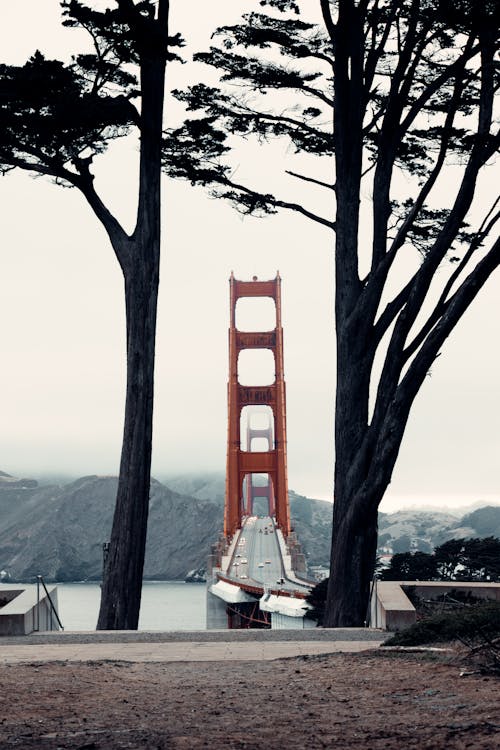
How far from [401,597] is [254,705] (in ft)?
21.2

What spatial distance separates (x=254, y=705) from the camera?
641 centimetres

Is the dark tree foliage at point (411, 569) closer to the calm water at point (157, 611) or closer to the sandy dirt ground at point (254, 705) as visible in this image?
the sandy dirt ground at point (254, 705)

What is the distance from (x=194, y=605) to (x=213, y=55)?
86.1m

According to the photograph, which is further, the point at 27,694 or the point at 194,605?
the point at 194,605

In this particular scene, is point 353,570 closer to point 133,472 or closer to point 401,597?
point 401,597

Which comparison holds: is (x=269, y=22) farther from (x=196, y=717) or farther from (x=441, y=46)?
(x=196, y=717)

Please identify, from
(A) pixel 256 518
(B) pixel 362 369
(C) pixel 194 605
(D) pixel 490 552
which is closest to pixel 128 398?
(B) pixel 362 369

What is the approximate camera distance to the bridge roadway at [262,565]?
56.8 meters

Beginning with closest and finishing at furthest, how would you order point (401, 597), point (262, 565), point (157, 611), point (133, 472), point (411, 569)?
1. point (401, 597)
2. point (133, 472)
3. point (411, 569)
4. point (262, 565)
5. point (157, 611)

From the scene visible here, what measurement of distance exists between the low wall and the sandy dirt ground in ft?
9.13

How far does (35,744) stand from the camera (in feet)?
17.6

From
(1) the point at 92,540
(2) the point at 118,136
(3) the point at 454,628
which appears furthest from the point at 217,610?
(1) the point at 92,540

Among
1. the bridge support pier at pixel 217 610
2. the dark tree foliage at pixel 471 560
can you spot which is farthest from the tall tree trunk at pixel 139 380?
the bridge support pier at pixel 217 610

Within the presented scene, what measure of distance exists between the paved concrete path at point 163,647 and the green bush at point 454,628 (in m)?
0.51
